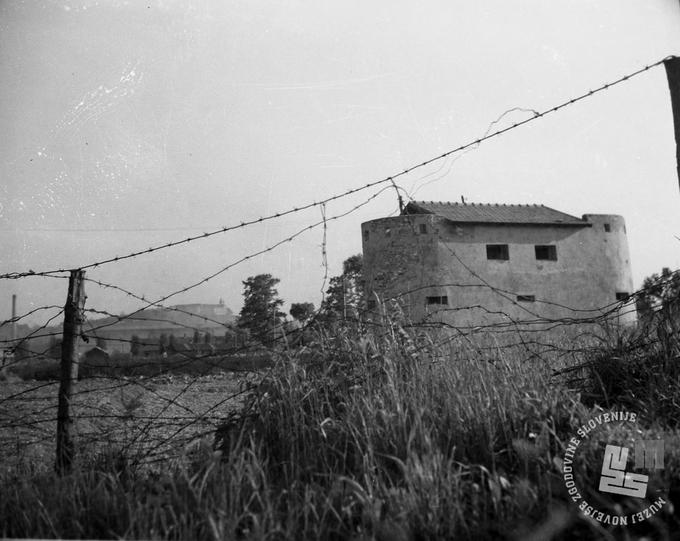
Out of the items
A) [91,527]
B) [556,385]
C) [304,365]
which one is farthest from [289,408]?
[556,385]

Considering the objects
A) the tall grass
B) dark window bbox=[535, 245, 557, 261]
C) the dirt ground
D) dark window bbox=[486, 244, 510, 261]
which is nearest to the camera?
the tall grass

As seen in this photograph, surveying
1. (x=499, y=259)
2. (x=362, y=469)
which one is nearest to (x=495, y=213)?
(x=499, y=259)

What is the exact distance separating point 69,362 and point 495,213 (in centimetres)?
1778

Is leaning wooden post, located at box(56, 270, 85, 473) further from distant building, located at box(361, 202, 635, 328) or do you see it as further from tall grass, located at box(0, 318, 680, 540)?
distant building, located at box(361, 202, 635, 328)

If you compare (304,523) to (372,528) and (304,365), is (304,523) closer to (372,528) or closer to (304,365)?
(372,528)

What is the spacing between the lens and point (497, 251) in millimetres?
18984

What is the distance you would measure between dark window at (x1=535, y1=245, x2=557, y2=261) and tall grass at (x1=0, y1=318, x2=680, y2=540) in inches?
673

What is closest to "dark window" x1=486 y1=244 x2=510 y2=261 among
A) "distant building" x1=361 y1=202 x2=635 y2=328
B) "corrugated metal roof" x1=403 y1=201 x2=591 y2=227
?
"distant building" x1=361 y1=202 x2=635 y2=328

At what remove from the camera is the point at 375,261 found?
16.0 m

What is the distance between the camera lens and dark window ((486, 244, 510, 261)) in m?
18.5

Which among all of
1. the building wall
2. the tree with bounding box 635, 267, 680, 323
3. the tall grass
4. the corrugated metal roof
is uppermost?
the corrugated metal roof

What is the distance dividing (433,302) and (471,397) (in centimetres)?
1358

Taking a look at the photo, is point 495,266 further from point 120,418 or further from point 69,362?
point 69,362

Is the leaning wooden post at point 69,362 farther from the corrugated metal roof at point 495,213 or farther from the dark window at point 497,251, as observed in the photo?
the dark window at point 497,251
